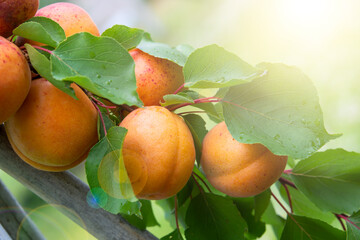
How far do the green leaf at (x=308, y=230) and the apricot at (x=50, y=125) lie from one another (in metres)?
0.28

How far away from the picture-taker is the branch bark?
419 mm

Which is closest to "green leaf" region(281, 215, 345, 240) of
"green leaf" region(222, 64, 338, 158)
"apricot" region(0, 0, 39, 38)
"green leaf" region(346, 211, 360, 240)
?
"green leaf" region(346, 211, 360, 240)

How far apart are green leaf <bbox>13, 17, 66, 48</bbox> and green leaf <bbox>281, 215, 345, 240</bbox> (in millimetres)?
348

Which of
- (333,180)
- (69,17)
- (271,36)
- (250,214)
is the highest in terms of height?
→ (69,17)

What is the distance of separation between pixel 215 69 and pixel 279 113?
0.07m

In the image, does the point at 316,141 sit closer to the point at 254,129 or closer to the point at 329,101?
the point at 254,129

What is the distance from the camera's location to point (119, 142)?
33 cm

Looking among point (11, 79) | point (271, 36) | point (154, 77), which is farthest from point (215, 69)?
point (271, 36)

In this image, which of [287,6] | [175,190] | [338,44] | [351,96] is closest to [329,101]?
[351,96]

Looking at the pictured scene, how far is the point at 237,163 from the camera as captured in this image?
0.40 m

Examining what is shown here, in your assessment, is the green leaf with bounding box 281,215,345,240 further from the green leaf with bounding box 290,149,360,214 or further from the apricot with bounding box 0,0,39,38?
the apricot with bounding box 0,0,39,38

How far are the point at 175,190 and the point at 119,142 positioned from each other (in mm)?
81

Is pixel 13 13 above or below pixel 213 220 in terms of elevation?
above

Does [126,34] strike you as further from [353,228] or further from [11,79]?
[353,228]
